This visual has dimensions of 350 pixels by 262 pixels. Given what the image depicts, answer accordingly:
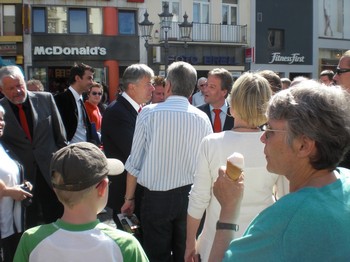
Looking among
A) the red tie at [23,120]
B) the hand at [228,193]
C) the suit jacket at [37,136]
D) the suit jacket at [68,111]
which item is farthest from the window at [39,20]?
the hand at [228,193]

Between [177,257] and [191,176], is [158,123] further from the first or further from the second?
[177,257]

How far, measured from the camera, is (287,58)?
26.9 m

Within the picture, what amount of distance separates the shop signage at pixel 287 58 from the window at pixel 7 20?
48.0 ft

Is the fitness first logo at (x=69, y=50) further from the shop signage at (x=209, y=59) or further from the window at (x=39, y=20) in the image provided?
the shop signage at (x=209, y=59)

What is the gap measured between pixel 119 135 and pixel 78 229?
83.3 inches

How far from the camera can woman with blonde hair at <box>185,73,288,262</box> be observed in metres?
2.45

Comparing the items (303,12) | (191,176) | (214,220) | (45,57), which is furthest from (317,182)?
(303,12)

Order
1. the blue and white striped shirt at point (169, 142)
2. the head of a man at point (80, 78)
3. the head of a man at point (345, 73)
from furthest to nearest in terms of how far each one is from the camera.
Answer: the head of a man at point (80, 78) → the head of a man at point (345, 73) → the blue and white striped shirt at point (169, 142)

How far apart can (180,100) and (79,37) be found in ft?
64.7

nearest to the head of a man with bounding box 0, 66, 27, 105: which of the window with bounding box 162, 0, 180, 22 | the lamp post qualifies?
the lamp post

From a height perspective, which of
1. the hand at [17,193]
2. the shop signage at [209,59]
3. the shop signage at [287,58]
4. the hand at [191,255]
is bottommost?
the hand at [191,255]

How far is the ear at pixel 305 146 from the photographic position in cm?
145

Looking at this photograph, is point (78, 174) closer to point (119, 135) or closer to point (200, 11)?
point (119, 135)

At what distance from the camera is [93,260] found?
1810 millimetres
